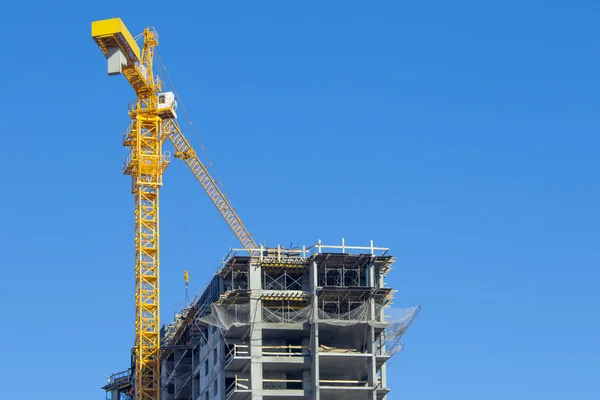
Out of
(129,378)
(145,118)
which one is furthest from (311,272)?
A: (129,378)

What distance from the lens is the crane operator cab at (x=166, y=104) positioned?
577 ft

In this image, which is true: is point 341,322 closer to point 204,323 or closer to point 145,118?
point 204,323

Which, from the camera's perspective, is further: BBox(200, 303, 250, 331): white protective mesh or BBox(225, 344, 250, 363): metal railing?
BBox(200, 303, 250, 331): white protective mesh

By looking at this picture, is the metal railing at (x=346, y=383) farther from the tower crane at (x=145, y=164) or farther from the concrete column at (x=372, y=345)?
the tower crane at (x=145, y=164)

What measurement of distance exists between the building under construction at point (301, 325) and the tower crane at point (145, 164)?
90.2ft

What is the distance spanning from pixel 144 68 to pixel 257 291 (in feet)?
146

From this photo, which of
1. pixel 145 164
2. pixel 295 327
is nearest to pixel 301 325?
pixel 295 327

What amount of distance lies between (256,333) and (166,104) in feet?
150

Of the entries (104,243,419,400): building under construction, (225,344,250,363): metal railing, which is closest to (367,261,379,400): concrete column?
(104,243,419,400): building under construction

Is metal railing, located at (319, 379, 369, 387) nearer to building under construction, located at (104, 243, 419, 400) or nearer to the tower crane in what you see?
building under construction, located at (104, 243, 419, 400)

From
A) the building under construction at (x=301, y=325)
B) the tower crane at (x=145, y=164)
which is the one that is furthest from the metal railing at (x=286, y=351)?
the tower crane at (x=145, y=164)

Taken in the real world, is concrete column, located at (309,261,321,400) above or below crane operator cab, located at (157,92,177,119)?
below

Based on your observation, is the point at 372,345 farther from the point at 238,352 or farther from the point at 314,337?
the point at 238,352

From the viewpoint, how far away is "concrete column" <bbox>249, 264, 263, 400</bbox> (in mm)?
137125
